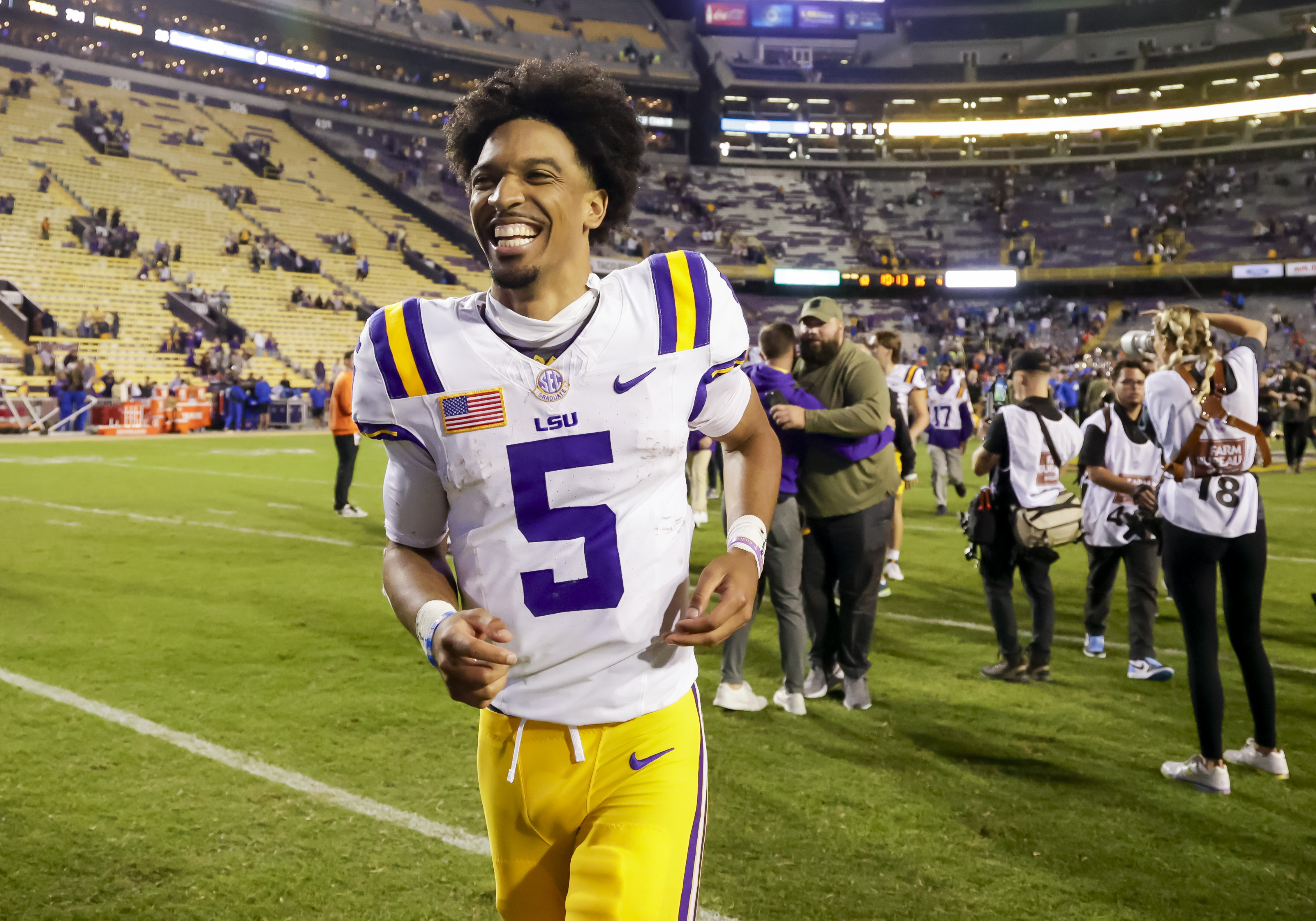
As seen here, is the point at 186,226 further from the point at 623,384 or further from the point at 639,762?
the point at 639,762

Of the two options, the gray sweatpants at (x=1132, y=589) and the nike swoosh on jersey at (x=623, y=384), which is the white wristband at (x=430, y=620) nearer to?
the nike swoosh on jersey at (x=623, y=384)

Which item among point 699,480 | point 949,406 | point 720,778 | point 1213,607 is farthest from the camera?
point 949,406

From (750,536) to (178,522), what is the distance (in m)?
11.1

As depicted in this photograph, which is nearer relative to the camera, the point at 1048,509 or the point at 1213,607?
the point at 1213,607

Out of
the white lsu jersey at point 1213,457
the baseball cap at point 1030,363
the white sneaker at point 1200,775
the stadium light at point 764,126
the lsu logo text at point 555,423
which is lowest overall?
the white sneaker at point 1200,775

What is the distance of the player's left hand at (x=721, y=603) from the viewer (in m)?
1.79

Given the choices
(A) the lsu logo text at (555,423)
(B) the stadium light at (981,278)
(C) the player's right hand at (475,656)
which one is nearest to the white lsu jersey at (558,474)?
(A) the lsu logo text at (555,423)

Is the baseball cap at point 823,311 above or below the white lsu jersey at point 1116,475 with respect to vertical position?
above

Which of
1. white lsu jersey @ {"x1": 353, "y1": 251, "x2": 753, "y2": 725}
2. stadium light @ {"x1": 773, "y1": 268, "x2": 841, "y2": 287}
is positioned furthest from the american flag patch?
stadium light @ {"x1": 773, "y1": 268, "x2": 841, "y2": 287}

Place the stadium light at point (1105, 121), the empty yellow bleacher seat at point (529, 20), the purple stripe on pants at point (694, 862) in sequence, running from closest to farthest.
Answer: the purple stripe on pants at point (694, 862) < the stadium light at point (1105, 121) < the empty yellow bleacher seat at point (529, 20)

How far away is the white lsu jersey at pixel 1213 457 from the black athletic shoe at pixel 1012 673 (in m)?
1.94

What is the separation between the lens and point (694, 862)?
1.94 m

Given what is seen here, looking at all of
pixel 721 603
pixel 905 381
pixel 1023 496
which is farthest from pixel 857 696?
pixel 905 381

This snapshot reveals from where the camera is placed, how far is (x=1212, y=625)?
14.3ft
